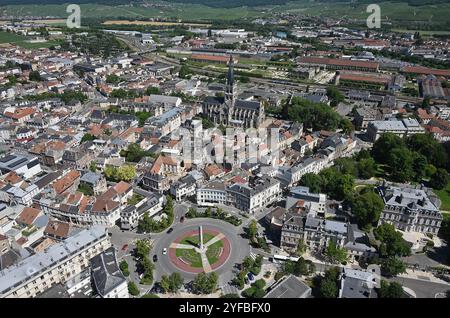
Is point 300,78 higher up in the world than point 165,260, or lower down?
higher up

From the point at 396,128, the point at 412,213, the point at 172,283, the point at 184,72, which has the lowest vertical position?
the point at 172,283

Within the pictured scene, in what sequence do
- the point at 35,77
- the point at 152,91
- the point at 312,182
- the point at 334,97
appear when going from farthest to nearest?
the point at 35,77, the point at 152,91, the point at 334,97, the point at 312,182

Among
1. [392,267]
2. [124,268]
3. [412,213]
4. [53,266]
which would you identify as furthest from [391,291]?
[53,266]

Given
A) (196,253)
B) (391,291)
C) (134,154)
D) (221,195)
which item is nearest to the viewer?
(391,291)

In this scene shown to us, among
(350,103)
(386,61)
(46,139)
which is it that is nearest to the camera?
(46,139)

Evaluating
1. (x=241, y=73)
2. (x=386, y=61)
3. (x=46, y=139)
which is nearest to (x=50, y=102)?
(x=46, y=139)

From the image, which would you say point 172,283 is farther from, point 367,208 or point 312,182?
point 367,208

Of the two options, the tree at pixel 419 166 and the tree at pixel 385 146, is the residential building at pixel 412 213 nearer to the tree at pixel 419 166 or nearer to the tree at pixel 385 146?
the tree at pixel 419 166
